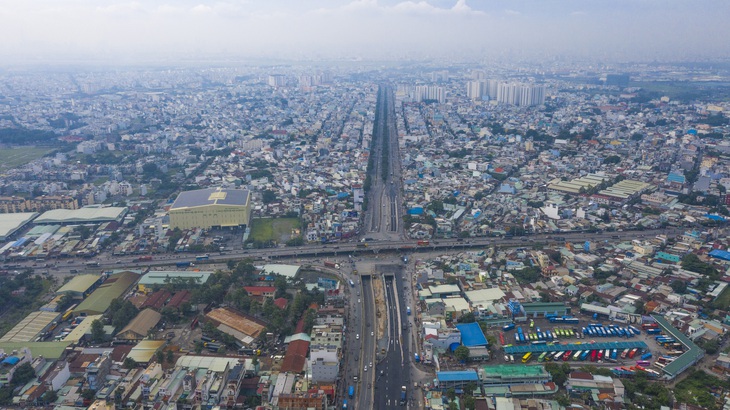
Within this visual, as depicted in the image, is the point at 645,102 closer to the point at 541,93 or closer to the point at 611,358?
the point at 541,93

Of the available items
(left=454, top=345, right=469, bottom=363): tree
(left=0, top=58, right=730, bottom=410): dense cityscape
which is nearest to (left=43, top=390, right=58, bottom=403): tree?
(left=0, top=58, right=730, bottom=410): dense cityscape

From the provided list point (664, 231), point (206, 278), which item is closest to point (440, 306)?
point (206, 278)

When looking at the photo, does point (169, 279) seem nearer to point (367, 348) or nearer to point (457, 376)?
point (367, 348)

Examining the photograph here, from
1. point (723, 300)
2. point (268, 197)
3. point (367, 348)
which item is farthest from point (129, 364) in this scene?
point (723, 300)

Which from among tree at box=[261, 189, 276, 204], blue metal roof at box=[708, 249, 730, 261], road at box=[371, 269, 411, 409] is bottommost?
road at box=[371, 269, 411, 409]

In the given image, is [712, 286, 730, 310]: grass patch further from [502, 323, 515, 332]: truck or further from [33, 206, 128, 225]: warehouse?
[33, 206, 128, 225]: warehouse
